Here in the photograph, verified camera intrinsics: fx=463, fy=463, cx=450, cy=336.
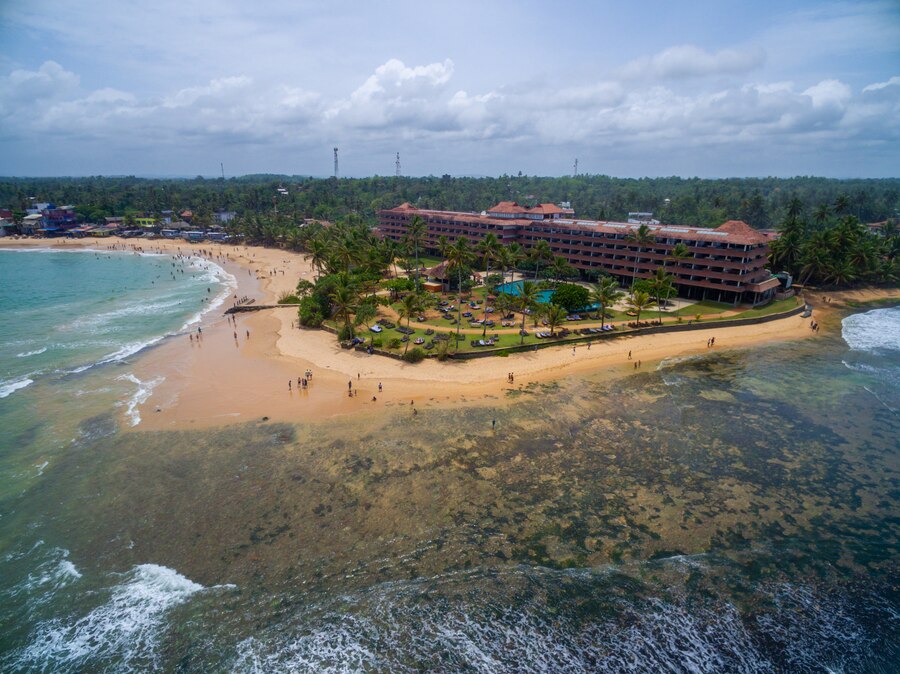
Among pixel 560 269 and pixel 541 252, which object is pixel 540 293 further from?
pixel 541 252

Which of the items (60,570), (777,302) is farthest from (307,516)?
(777,302)

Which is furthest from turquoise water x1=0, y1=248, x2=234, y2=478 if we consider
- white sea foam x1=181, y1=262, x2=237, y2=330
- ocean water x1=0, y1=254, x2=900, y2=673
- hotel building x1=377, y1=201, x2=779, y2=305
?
hotel building x1=377, y1=201, x2=779, y2=305

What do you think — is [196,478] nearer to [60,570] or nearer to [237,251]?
[60,570]

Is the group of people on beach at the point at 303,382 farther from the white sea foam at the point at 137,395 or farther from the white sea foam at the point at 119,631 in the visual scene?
the white sea foam at the point at 119,631

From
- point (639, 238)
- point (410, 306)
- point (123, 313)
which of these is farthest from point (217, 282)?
point (639, 238)

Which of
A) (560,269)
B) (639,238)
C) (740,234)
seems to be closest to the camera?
(740,234)

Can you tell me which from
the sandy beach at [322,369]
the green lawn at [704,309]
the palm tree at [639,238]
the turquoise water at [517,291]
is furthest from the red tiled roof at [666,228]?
the turquoise water at [517,291]
